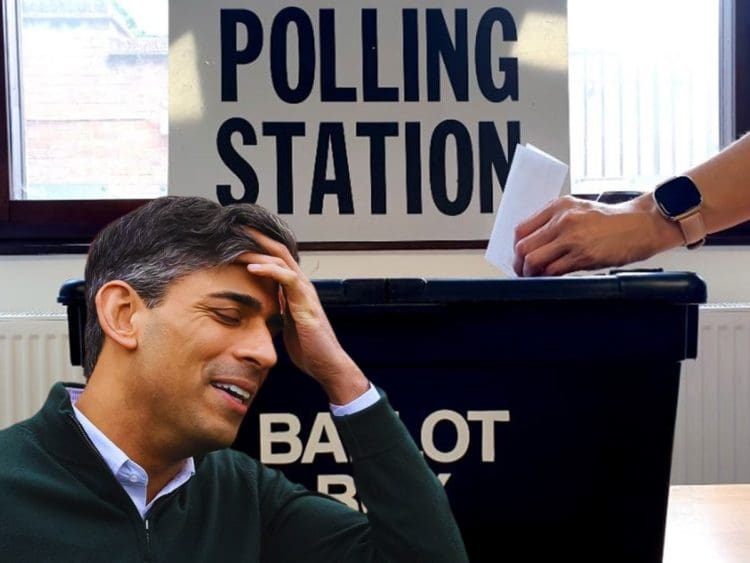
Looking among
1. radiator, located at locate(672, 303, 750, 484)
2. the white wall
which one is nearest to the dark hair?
the white wall

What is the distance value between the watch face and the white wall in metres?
1.07

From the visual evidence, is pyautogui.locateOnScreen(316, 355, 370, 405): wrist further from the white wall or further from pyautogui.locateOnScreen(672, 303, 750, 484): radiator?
pyautogui.locateOnScreen(672, 303, 750, 484): radiator

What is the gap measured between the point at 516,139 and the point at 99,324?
2.76 ft

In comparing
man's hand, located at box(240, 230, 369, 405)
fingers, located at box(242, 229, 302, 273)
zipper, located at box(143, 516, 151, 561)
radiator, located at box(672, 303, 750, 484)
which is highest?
fingers, located at box(242, 229, 302, 273)

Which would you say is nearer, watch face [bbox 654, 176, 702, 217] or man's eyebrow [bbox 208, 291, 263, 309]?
man's eyebrow [bbox 208, 291, 263, 309]

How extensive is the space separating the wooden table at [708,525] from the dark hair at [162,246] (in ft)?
1.64

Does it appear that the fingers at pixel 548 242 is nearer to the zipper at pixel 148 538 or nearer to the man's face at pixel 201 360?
the man's face at pixel 201 360

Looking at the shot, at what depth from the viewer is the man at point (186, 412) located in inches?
25.4

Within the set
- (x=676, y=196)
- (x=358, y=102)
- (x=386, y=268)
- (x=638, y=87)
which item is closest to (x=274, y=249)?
(x=676, y=196)

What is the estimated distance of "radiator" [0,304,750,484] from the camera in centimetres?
195

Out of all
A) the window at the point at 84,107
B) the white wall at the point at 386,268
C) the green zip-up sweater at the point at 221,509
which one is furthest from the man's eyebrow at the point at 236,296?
the window at the point at 84,107

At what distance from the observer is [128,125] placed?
2131mm

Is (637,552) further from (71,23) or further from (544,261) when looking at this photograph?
(71,23)

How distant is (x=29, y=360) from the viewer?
1.93m
